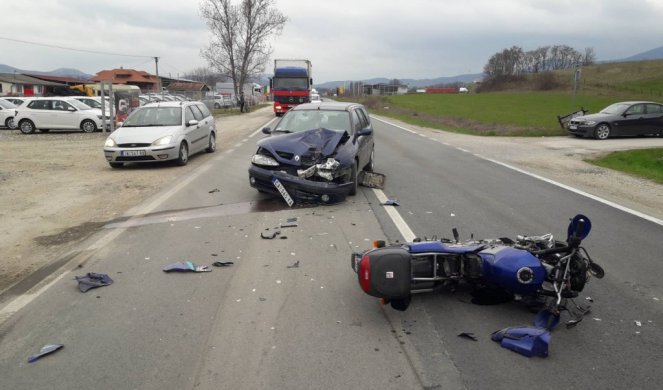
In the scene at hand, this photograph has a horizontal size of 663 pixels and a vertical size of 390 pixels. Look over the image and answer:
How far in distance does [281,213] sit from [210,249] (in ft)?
6.52

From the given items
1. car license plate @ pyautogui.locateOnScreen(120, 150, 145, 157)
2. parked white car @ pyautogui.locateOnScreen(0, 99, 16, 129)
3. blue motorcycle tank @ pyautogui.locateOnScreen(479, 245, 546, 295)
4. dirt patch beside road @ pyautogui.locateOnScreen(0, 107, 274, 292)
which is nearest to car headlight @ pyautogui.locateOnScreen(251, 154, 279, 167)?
dirt patch beside road @ pyautogui.locateOnScreen(0, 107, 274, 292)

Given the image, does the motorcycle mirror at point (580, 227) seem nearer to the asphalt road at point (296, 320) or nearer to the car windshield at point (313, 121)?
the asphalt road at point (296, 320)

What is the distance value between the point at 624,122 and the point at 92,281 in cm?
2208

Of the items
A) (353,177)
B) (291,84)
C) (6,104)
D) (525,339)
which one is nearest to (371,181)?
(353,177)

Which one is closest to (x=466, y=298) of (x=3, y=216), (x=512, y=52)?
(x=3, y=216)

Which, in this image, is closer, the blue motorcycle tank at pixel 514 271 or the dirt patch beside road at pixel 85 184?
the blue motorcycle tank at pixel 514 271

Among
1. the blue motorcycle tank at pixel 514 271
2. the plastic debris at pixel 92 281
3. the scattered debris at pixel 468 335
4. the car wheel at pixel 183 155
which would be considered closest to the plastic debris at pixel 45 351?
the plastic debris at pixel 92 281

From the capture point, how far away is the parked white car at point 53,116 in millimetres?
24234

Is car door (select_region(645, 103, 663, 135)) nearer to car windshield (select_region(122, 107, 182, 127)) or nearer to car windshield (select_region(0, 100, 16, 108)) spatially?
car windshield (select_region(122, 107, 182, 127))

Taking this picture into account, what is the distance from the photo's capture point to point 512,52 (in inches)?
5059

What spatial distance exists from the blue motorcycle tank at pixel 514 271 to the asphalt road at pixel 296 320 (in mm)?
263

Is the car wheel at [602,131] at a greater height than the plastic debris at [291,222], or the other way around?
the car wheel at [602,131]

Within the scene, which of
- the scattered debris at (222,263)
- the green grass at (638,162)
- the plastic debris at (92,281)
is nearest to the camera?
the plastic debris at (92,281)

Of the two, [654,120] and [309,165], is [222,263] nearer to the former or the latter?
[309,165]
